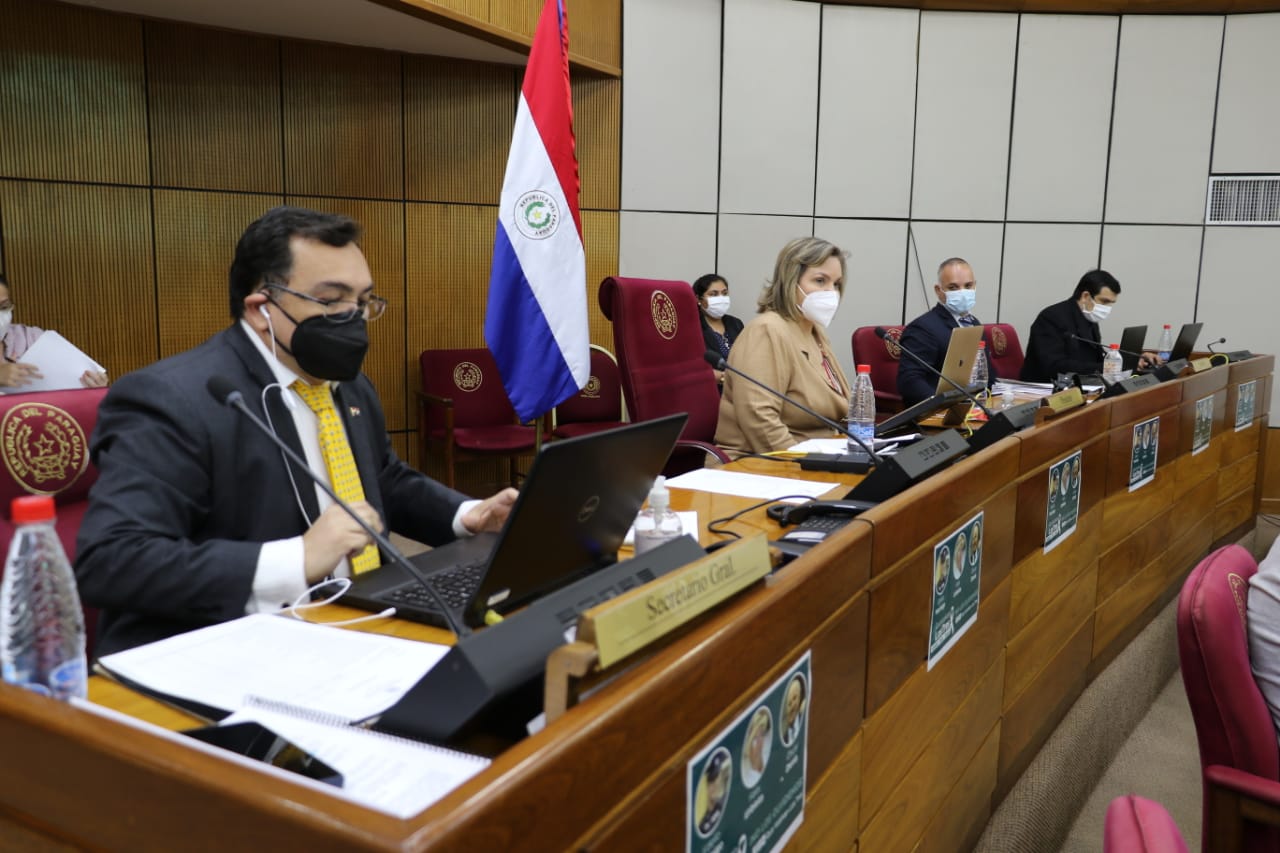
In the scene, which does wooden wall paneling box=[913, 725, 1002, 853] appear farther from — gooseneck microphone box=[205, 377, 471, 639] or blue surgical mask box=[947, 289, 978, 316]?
blue surgical mask box=[947, 289, 978, 316]

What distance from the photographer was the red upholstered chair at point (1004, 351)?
16.4 ft

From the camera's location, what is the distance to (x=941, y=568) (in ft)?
5.04

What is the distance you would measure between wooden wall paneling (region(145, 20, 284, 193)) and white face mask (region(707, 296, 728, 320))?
7.55ft

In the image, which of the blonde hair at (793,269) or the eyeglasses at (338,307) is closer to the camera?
the eyeglasses at (338,307)

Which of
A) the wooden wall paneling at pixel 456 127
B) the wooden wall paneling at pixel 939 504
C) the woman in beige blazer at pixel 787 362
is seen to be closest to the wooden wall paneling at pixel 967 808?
the wooden wall paneling at pixel 939 504

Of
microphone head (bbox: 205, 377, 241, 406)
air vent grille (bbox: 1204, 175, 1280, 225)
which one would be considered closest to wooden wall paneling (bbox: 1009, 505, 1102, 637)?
microphone head (bbox: 205, 377, 241, 406)

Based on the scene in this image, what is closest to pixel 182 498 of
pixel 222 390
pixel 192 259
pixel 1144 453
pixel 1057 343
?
pixel 222 390

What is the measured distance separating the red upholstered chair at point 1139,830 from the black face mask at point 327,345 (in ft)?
4.09

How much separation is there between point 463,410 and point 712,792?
408cm

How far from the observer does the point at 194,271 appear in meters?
4.21

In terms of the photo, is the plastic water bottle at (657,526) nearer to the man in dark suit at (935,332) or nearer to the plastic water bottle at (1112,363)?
the man in dark suit at (935,332)

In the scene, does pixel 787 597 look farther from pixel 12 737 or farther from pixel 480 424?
pixel 480 424

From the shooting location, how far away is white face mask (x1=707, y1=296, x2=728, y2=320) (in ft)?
17.0

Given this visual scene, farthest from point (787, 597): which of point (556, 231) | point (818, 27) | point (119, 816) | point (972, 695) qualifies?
point (818, 27)
